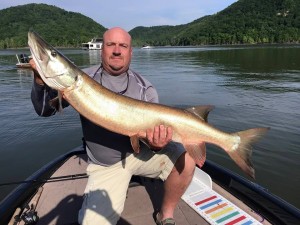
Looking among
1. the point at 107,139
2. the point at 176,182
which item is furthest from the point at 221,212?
the point at 107,139

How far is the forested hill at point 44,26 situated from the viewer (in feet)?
450

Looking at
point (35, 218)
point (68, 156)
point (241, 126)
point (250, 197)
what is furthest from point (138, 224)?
point (241, 126)

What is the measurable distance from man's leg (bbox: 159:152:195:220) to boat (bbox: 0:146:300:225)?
10.4 inches

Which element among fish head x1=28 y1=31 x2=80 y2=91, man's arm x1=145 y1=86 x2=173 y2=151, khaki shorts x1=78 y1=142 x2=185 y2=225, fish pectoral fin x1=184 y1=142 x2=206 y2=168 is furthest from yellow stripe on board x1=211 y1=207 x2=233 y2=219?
fish head x1=28 y1=31 x2=80 y2=91

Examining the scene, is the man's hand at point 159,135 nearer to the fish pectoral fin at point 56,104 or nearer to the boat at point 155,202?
the fish pectoral fin at point 56,104

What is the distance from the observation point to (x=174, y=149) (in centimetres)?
414

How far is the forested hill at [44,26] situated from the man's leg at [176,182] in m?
128

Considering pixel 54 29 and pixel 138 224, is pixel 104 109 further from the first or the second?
pixel 54 29

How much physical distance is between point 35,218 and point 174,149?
197 cm

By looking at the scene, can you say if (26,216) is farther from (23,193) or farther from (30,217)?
(23,193)

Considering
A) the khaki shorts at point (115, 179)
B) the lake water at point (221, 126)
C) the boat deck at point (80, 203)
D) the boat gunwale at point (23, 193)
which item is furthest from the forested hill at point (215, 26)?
the khaki shorts at point (115, 179)

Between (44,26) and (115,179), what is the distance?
166 meters

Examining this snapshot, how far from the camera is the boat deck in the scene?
4.27 meters

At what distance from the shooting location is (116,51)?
398 cm
